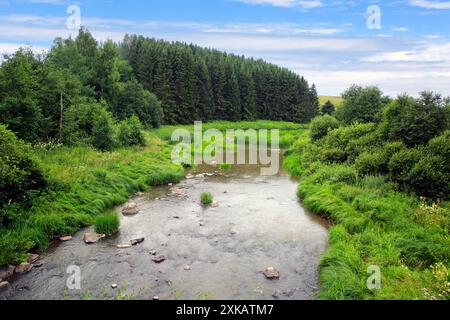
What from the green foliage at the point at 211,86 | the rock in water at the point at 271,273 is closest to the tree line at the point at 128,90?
the green foliage at the point at 211,86

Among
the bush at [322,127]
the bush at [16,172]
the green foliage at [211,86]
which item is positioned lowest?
the bush at [16,172]

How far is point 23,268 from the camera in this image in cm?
1135

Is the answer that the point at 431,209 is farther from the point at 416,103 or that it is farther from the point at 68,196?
the point at 68,196

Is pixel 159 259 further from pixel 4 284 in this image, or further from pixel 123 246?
pixel 4 284

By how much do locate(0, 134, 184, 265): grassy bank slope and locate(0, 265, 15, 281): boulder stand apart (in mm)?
203

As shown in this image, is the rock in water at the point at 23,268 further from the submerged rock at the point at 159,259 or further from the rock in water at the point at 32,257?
the submerged rock at the point at 159,259

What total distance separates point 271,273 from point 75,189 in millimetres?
11385

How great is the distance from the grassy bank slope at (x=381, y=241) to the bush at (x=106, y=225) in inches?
350

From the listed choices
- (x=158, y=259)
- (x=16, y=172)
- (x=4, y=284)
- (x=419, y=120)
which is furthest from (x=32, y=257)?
(x=419, y=120)

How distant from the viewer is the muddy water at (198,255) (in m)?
10.5

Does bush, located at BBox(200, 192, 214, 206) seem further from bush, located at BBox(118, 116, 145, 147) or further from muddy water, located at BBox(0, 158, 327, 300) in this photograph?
bush, located at BBox(118, 116, 145, 147)

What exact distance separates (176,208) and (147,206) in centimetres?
168

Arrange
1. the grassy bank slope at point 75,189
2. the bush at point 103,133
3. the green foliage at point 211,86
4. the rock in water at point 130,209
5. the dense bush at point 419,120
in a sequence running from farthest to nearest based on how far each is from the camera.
A: the green foliage at point 211,86
the bush at point 103,133
the dense bush at point 419,120
the rock in water at point 130,209
the grassy bank slope at point 75,189
